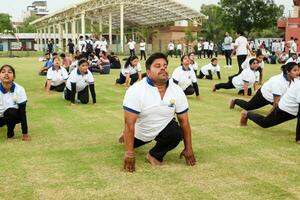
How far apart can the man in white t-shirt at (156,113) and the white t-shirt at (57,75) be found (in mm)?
6639

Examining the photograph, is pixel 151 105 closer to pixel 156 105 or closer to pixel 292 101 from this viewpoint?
pixel 156 105

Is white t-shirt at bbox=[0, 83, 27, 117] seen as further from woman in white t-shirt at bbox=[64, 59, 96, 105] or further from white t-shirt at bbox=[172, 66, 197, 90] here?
white t-shirt at bbox=[172, 66, 197, 90]

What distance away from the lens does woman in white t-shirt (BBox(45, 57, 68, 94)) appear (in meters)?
10.9

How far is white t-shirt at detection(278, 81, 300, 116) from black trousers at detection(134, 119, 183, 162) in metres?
1.94

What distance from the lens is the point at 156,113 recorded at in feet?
15.1

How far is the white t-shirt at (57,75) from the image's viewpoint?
10984mm

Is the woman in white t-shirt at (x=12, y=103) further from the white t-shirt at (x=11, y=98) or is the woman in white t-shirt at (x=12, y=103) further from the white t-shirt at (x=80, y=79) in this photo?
the white t-shirt at (x=80, y=79)

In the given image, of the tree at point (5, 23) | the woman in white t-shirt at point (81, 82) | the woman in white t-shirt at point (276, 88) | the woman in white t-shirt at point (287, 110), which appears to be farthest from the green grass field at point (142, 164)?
the tree at point (5, 23)

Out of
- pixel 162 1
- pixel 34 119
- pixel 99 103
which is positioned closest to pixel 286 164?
pixel 34 119

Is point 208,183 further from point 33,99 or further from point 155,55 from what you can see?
point 33,99

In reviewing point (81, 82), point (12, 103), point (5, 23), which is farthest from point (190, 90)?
point (5, 23)

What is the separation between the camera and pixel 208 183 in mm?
4094

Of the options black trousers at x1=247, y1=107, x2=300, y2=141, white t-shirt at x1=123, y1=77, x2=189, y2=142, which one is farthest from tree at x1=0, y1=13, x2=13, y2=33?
white t-shirt at x1=123, y1=77, x2=189, y2=142

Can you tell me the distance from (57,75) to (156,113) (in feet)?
22.8
